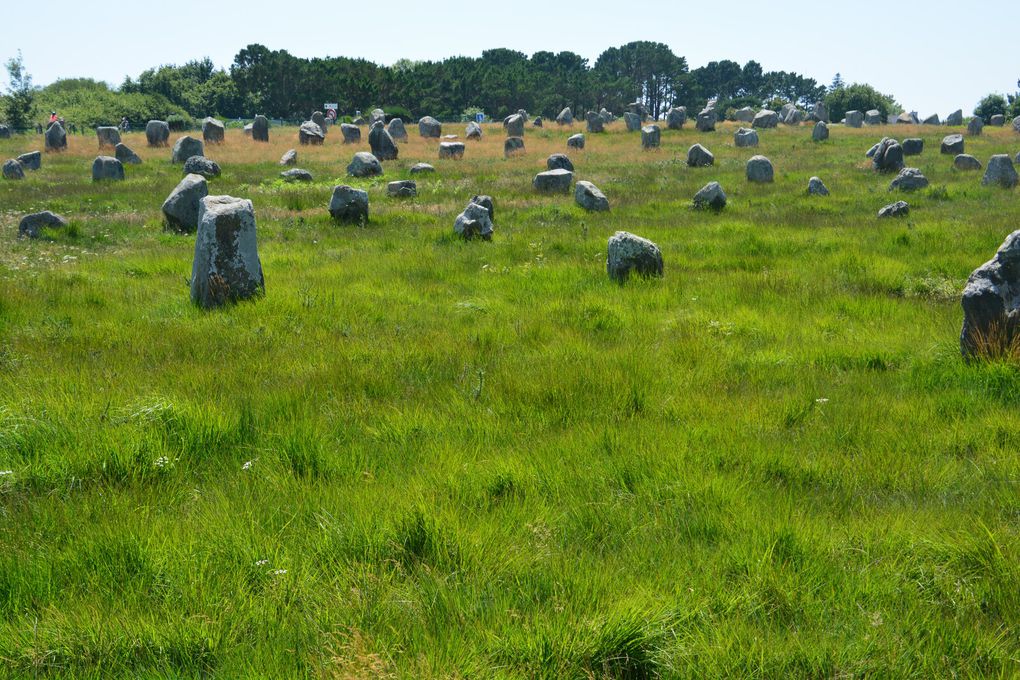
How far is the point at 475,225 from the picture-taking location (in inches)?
536

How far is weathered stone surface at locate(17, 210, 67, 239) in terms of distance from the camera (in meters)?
14.1

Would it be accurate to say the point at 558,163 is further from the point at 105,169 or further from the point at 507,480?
the point at 507,480

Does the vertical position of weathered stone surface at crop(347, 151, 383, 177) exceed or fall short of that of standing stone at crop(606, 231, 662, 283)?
it exceeds it

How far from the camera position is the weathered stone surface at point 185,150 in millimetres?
29156

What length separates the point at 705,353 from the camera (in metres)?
6.79

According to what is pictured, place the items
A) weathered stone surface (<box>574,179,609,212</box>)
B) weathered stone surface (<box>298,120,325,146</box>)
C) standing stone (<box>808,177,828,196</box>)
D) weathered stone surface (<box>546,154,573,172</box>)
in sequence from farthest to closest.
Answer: weathered stone surface (<box>298,120,325,146</box>)
weathered stone surface (<box>546,154,573,172</box>)
standing stone (<box>808,177,828,196</box>)
weathered stone surface (<box>574,179,609,212</box>)

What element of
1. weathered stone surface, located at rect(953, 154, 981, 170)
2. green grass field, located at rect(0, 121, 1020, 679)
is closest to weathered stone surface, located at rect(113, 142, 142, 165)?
green grass field, located at rect(0, 121, 1020, 679)

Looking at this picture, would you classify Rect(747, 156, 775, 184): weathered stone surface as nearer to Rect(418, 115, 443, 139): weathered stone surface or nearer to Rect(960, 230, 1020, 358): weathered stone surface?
Rect(960, 230, 1020, 358): weathered stone surface

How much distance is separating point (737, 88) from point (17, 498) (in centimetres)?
12754

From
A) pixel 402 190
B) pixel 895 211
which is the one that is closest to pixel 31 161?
pixel 402 190

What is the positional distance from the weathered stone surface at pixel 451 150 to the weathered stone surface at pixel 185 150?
33.2 feet

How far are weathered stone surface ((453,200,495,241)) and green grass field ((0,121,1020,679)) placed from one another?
363 cm

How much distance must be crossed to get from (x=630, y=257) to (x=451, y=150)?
78.3 feet

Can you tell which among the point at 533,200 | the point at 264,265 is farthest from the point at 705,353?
the point at 533,200
